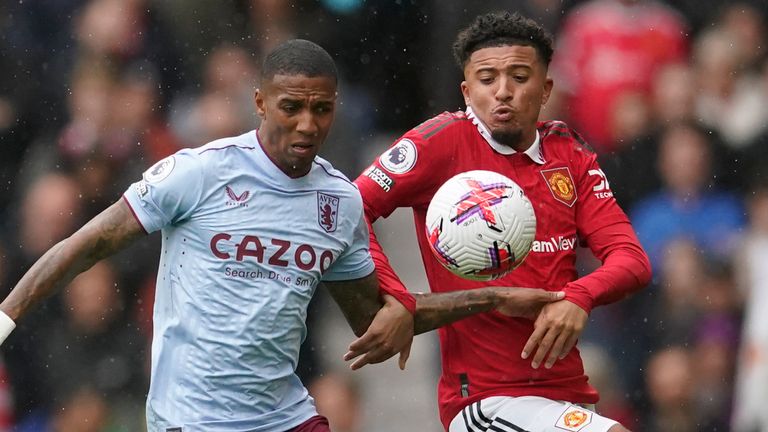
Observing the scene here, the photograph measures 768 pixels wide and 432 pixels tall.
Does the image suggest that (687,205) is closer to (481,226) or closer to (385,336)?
(481,226)

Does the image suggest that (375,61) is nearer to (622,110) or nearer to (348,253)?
(622,110)

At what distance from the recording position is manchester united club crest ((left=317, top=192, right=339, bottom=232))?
4.64 meters

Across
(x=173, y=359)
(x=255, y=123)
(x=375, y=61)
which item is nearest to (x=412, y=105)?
(x=375, y=61)

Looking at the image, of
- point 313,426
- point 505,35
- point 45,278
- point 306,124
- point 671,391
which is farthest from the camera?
point 671,391

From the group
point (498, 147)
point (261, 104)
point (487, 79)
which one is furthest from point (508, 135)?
point (261, 104)

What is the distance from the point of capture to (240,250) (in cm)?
446

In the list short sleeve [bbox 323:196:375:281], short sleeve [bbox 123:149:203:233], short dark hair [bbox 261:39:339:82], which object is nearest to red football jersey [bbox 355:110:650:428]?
short sleeve [bbox 323:196:375:281]

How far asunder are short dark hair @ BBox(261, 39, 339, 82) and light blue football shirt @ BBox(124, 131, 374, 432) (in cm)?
27

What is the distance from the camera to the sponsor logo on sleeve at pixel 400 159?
5.21 meters

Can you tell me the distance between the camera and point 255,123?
24.0 feet

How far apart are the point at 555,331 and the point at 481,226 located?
20.4 inches

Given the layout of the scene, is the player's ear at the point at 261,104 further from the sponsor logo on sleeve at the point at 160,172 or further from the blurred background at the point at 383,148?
the blurred background at the point at 383,148

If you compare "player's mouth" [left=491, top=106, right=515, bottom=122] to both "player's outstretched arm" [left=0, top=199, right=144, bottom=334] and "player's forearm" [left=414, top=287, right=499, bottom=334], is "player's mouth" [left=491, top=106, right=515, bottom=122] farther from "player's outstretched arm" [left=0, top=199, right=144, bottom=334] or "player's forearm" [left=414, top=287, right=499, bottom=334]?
"player's outstretched arm" [left=0, top=199, right=144, bottom=334]

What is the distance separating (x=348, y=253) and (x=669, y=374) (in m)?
3.01
